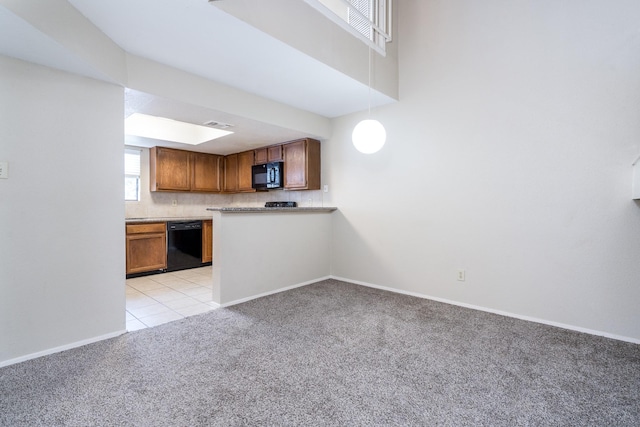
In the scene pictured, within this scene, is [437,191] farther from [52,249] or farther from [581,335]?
[52,249]

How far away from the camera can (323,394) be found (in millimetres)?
1695

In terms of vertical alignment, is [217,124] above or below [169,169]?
above

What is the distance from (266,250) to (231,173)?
8.82 ft

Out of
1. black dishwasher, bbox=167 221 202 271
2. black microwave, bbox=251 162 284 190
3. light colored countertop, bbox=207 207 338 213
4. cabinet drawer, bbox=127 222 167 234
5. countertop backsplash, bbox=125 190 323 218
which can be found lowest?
black dishwasher, bbox=167 221 202 271

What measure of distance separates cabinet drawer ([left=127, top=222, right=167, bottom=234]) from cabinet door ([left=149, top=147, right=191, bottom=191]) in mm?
694

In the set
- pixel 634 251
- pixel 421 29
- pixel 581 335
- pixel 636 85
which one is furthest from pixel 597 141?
pixel 421 29

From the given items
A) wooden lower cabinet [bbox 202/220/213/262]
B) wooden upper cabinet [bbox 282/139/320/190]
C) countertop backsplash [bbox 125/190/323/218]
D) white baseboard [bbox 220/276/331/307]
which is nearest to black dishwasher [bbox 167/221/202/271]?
wooden lower cabinet [bbox 202/220/213/262]

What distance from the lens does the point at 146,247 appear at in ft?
15.0

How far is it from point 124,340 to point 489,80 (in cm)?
391

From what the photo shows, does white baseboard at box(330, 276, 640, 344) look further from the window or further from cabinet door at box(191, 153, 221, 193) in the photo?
the window

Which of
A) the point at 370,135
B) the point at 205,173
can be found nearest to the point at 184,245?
the point at 205,173

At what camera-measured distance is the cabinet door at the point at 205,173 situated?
5.48 m

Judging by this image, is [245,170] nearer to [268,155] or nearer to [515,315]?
[268,155]

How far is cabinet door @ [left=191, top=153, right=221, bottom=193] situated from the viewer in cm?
548
